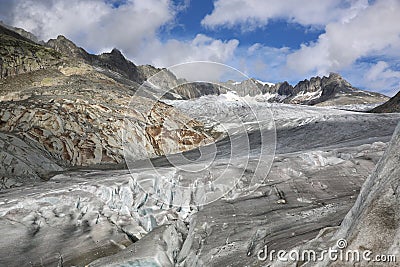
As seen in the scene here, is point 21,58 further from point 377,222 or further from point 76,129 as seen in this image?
point 377,222

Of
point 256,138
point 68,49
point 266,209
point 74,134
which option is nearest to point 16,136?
point 74,134

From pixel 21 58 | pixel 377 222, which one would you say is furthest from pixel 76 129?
pixel 21 58

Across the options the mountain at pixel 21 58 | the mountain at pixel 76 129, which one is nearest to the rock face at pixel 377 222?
the mountain at pixel 76 129

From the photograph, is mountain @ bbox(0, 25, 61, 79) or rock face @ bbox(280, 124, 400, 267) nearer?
rock face @ bbox(280, 124, 400, 267)

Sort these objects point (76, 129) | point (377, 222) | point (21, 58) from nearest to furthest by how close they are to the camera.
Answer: point (377, 222) → point (76, 129) → point (21, 58)

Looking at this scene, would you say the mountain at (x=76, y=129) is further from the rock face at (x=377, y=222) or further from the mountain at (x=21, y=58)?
the rock face at (x=377, y=222)

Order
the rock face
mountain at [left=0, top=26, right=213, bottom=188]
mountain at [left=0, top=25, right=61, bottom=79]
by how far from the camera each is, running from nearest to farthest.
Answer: the rock face, mountain at [left=0, top=26, right=213, bottom=188], mountain at [left=0, top=25, right=61, bottom=79]

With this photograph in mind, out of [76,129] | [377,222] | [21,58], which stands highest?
[21,58]

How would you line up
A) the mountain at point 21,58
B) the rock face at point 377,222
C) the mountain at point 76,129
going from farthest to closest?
the mountain at point 21,58 → the mountain at point 76,129 → the rock face at point 377,222

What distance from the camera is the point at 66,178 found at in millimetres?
14906

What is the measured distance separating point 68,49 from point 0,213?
4503 inches

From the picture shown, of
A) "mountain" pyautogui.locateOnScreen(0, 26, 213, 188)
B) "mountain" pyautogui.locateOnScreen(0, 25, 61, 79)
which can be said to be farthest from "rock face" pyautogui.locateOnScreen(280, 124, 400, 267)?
"mountain" pyautogui.locateOnScreen(0, 25, 61, 79)

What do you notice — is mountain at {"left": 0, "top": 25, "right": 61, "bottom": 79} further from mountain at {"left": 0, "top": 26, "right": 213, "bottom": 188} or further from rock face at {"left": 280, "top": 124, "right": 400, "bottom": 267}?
rock face at {"left": 280, "top": 124, "right": 400, "bottom": 267}

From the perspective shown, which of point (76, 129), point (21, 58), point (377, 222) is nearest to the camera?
point (377, 222)
